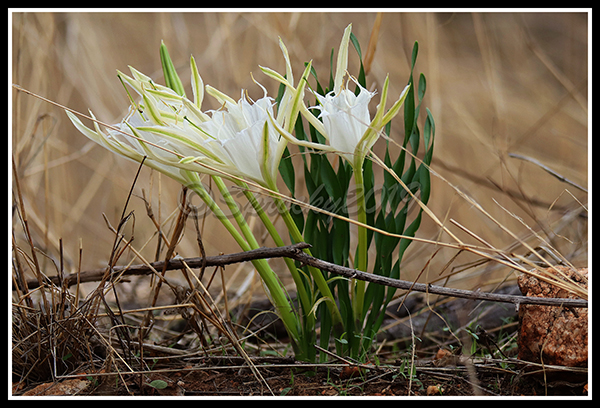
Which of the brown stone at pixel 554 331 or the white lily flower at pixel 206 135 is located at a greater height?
the white lily flower at pixel 206 135

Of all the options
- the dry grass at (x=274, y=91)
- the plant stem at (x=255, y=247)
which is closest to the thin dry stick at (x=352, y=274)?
the plant stem at (x=255, y=247)

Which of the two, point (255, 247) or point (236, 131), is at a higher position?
point (236, 131)

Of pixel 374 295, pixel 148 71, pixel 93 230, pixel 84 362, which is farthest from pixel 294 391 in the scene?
pixel 148 71

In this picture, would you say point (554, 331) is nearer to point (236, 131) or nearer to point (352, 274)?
point (352, 274)

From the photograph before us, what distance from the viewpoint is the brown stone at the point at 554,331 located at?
21.1 inches

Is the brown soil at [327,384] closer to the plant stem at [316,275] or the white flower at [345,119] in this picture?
the plant stem at [316,275]

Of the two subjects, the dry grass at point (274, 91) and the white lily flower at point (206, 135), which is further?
the dry grass at point (274, 91)

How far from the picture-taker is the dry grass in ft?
3.60

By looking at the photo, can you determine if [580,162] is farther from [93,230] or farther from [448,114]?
[93,230]

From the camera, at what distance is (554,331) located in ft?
1.81

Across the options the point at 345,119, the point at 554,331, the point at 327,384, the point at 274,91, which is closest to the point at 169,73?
the point at 345,119

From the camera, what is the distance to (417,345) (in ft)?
2.45

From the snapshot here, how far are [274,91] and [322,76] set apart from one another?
6.5 inches

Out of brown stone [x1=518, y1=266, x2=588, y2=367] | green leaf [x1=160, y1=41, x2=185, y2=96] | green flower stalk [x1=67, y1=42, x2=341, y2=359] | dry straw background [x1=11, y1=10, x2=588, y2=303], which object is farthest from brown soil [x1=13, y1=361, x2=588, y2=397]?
dry straw background [x1=11, y1=10, x2=588, y2=303]
